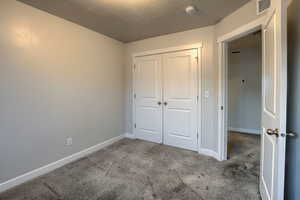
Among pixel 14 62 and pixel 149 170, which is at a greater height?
pixel 14 62

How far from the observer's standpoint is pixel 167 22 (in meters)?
2.76

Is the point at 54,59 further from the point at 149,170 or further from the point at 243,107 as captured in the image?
the point at 243,107

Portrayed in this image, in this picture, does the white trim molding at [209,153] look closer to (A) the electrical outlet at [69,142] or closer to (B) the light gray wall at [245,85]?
(B) the light gray wall at [245,85]

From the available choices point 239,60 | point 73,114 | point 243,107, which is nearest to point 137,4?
point 73,114

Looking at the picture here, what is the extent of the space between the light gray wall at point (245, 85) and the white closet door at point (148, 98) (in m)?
2.38

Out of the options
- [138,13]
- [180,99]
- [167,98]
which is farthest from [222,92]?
[138,13]

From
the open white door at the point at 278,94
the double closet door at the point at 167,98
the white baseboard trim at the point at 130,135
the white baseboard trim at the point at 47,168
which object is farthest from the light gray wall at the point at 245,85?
the white baseboard trim at the point at 47,168

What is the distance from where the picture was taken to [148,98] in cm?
371

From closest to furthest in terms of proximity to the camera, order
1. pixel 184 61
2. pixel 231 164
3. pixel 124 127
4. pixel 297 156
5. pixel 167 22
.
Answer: pixel 297 156 → pixel 231 164 → pixel 167 22 → pixel 184 61 → pixel 124 127

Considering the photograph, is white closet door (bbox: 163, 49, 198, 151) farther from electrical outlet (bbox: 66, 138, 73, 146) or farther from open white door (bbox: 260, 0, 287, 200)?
electrical outlet (bbox: 66, 138, 73, 146)

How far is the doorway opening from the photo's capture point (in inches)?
165

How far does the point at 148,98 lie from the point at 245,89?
2.82 meters

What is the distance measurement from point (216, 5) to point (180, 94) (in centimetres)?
165

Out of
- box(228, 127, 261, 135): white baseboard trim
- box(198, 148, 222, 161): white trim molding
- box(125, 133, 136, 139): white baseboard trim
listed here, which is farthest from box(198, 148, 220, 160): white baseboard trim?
box(228, 127, 261, 135): white baseboard trim
